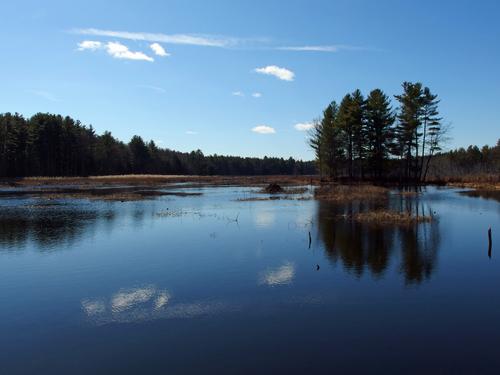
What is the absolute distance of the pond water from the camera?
1003 centimetres

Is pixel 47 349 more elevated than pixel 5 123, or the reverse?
pixel 5 123

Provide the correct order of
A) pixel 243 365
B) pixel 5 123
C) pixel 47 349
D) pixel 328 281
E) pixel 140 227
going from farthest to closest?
pixel 5 123, pixel 140 227, pixel 328 281, pixel 47 349, pixel 243 365

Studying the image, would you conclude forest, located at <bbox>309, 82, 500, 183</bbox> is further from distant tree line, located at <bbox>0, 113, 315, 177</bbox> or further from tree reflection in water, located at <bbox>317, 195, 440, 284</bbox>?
distant tree line, located at <bbox>0, 113, 315, 177</bbox>

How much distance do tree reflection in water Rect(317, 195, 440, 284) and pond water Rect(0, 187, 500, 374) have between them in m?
0.12

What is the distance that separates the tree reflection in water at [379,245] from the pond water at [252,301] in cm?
12

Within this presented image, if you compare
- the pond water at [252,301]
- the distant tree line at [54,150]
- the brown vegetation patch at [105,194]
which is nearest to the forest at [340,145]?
the distant tree line at [54,150]

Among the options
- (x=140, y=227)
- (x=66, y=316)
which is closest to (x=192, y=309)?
(x=66, y=316)

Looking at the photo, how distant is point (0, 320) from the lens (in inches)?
503

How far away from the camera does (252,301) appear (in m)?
14.1

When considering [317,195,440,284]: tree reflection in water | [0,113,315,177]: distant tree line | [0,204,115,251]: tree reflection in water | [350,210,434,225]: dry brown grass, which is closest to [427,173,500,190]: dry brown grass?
[317,195,440,284]: tree reflection in water

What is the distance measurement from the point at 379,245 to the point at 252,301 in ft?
36.8

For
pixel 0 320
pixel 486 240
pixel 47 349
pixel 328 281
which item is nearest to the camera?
pixel 47 349

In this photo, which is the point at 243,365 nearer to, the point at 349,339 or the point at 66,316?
the point at 349,339

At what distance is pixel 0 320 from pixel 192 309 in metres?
5.96
